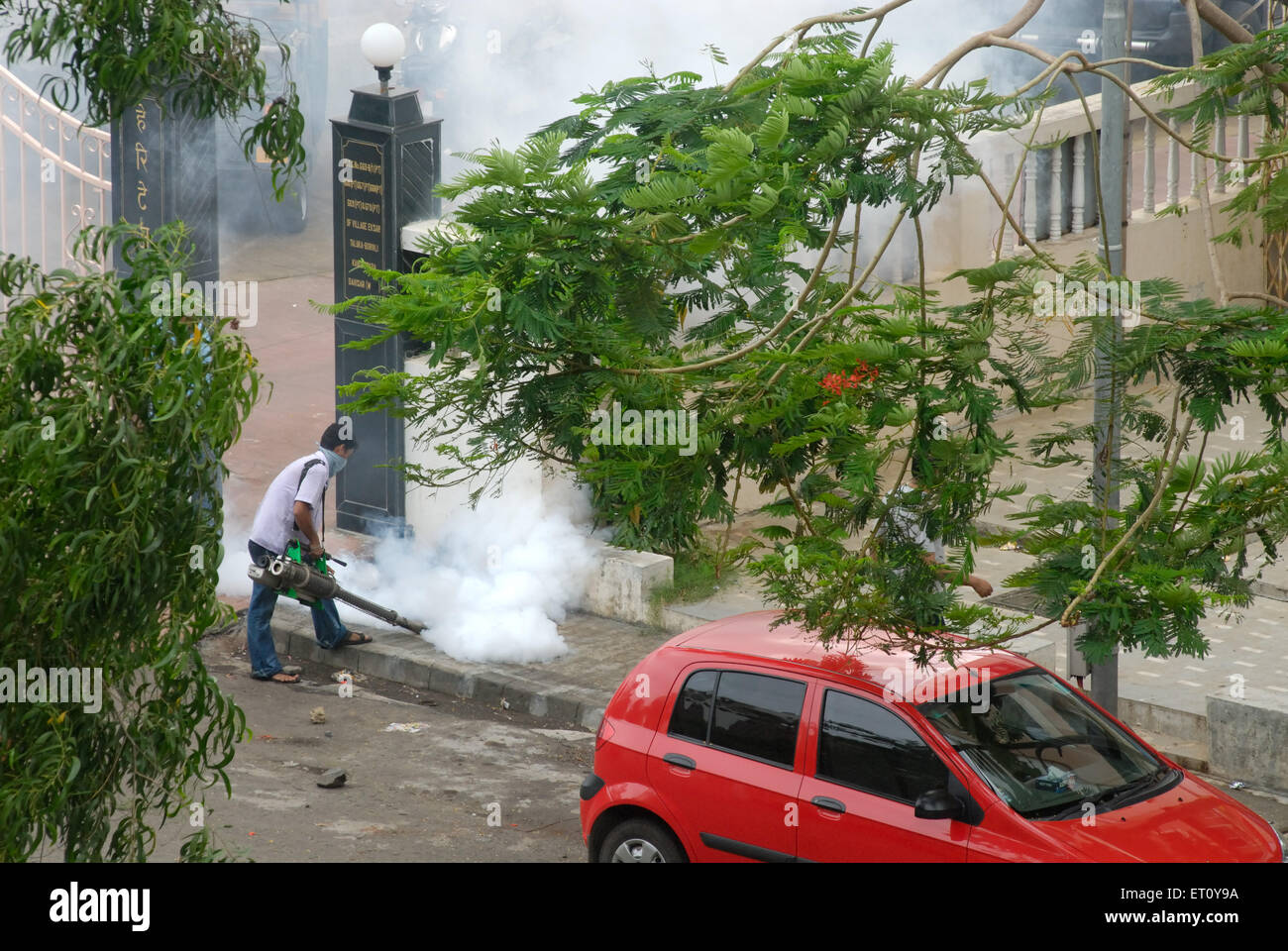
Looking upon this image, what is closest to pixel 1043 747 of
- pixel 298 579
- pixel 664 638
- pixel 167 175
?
pixel 664 638

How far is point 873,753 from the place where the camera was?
5.94 metres

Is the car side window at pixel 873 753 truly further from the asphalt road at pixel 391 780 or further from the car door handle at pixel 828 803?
the asphalt road at pixel 391 780

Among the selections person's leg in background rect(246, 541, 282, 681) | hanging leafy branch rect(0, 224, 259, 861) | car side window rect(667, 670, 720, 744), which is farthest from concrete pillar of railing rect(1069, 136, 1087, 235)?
hanging leafy branch rect(0, 224, 259, 861)

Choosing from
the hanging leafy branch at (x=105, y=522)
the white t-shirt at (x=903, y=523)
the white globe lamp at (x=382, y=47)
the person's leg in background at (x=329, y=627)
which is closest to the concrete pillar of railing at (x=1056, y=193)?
the white globe lamp at (x=382, y=47)

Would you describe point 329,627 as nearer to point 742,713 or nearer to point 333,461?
point 333,461

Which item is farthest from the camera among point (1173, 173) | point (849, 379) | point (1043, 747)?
point (1173, 173)

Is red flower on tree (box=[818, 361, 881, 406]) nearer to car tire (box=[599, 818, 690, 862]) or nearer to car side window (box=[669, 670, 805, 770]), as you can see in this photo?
car side window (box=[669, 670, 805, 770])

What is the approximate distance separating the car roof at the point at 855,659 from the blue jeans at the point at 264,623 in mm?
3762

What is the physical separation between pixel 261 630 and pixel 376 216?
3.33m

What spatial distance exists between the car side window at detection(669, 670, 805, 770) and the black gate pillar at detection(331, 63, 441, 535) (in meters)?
4.98

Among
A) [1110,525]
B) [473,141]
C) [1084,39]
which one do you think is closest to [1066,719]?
[1110,525]

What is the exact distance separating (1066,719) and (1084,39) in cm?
1410
